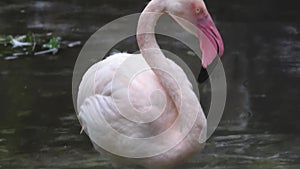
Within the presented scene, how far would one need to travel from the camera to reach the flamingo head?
172 inches

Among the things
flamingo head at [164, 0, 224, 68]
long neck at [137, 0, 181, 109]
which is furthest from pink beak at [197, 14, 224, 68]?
long neck at [137, 0, 181, 109]

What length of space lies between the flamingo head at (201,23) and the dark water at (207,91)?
158cm

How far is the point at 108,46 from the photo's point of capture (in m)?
8.77

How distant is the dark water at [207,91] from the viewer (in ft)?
19.6

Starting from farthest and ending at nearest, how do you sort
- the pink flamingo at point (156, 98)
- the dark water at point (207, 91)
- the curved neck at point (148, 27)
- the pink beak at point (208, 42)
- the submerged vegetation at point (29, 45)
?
the submerged vegetation at point (29, 45)
the dark water at point (207, 91)
the curved neck at point (148, 27)
the pink flamingo at point (156, 98)
the pink beak at point (208, 42)

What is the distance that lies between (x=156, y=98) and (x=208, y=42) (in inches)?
21.3

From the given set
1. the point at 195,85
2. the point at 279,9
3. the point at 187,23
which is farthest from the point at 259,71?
the point at 187,23

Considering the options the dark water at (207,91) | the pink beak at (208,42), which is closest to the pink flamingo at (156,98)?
the pink beak at (208,42)

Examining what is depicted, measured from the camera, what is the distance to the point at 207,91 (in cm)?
731

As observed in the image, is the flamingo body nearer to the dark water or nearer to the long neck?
the long neck

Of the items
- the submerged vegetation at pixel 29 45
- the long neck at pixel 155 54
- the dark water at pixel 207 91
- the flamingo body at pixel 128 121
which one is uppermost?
the long neck at pixel 155 54

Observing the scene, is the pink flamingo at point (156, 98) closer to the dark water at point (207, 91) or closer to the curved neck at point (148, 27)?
the curved neck at point (148, 27)

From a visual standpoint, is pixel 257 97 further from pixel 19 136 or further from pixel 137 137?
pixel 137 137

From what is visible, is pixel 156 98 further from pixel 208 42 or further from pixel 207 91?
pixel 207 91
